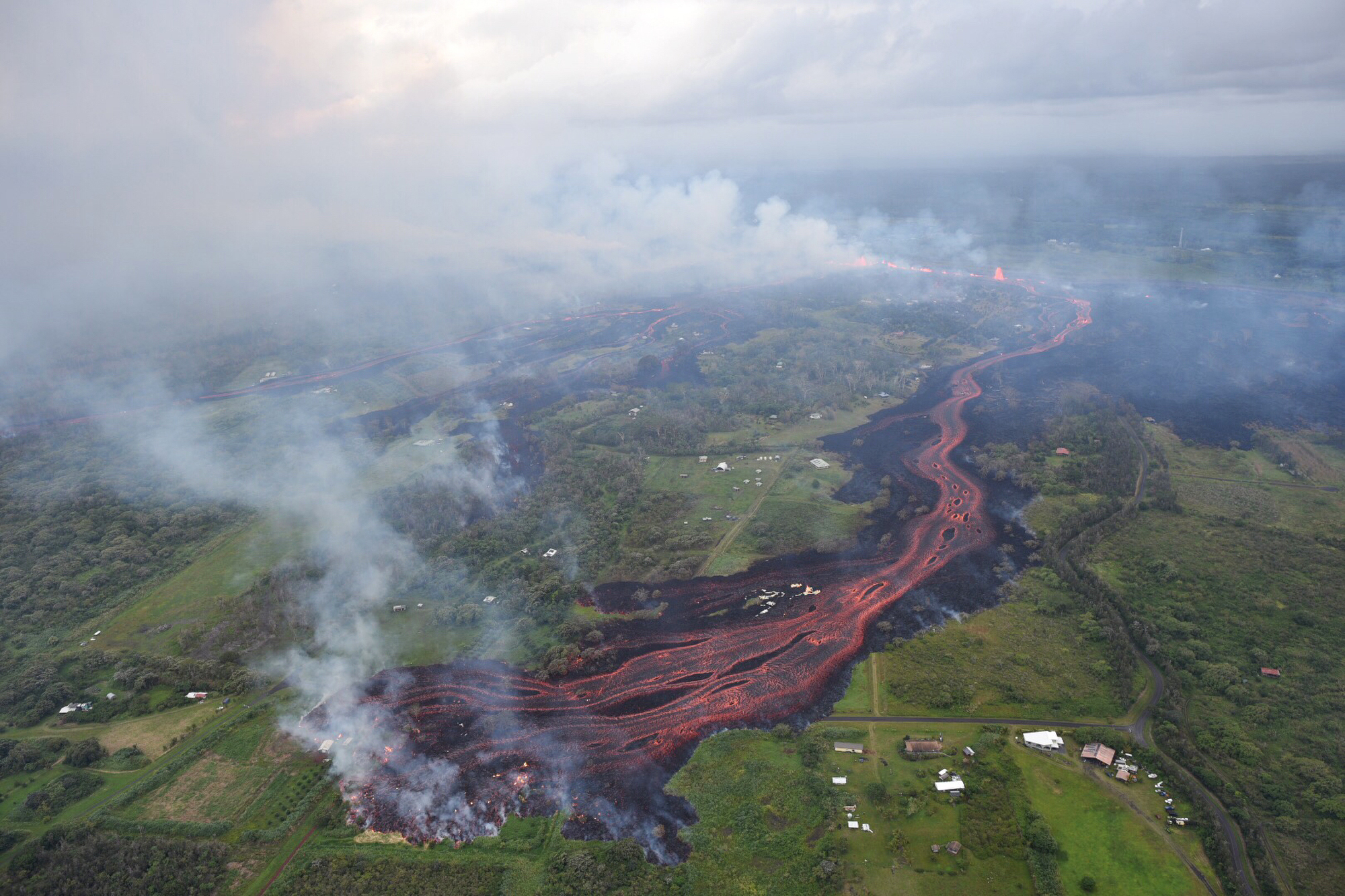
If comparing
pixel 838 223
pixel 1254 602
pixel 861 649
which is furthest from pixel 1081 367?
pixel 838 223

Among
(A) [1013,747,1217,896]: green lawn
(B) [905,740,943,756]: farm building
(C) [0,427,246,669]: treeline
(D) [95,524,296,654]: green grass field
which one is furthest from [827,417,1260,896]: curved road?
(C) [0,427,246,669]: treeline

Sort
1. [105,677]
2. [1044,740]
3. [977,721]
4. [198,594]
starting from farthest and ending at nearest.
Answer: [198,594], [105,677], [977,721], [1044,740]

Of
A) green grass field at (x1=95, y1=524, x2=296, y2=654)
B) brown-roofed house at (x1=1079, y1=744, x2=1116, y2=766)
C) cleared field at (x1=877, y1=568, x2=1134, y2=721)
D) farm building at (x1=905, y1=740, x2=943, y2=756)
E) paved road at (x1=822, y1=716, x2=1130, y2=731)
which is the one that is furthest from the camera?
green grass field at (x1=95, y1=524, x2=296, y2=654)

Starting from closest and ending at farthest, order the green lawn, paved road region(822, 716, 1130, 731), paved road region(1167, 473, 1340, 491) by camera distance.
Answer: the green lawn < paved road region(822, 716, 1130, 731) < paved road region(1167, 473, 1340, 491)

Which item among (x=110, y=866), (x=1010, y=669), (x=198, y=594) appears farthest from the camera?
(x=198, y=594)

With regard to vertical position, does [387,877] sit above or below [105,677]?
below

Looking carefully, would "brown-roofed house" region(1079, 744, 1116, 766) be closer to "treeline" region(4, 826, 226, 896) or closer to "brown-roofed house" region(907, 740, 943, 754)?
"brown-roofed house" region(907, 740, 943, 754)

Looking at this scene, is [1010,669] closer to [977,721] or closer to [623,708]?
[977,721]

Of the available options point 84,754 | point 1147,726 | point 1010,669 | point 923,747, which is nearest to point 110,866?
point 84,754
